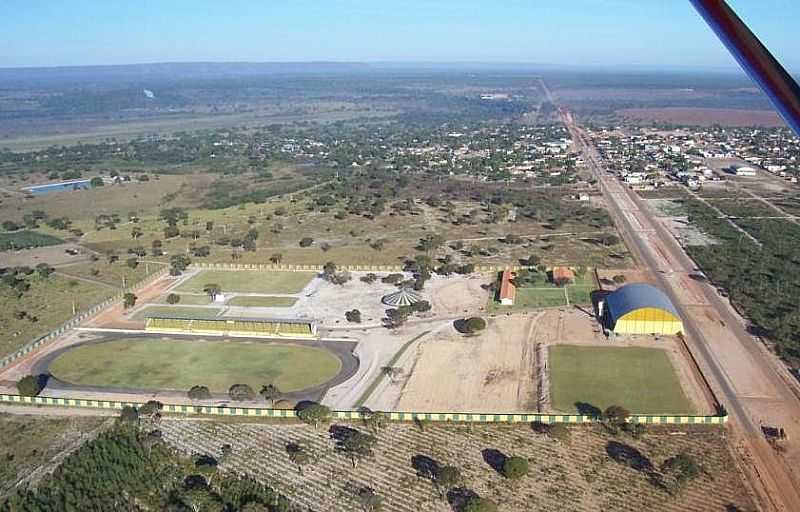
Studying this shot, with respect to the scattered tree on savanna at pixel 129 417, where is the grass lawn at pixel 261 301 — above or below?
below

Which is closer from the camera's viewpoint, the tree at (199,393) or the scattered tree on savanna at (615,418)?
the scattered tree on savanna at (615,418)

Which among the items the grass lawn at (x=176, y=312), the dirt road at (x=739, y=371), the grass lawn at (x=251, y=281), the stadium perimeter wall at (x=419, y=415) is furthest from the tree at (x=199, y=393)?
the dirt road at (x=739, y=371)

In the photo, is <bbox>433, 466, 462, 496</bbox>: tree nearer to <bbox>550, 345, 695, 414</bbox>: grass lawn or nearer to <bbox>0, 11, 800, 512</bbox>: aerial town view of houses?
<bbox>0, 11, 800, 512</bbox>: aerial town view of houses

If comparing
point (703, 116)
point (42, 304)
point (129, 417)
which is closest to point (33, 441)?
point (129, 417)

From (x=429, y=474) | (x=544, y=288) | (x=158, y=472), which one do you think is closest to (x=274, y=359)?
(x=158, y=472)

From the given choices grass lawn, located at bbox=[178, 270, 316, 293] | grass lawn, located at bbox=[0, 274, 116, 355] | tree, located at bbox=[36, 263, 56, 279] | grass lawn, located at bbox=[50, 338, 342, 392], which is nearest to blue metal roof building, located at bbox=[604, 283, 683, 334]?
grass lawn, located at bbox=[50, 338, 342, 392]

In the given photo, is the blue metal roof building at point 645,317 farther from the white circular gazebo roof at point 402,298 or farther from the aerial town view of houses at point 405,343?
the white circular gazebo roof at point 402,298

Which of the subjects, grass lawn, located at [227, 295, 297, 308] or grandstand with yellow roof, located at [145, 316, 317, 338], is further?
grass lawn, located at [227, 295, 297, 308]
